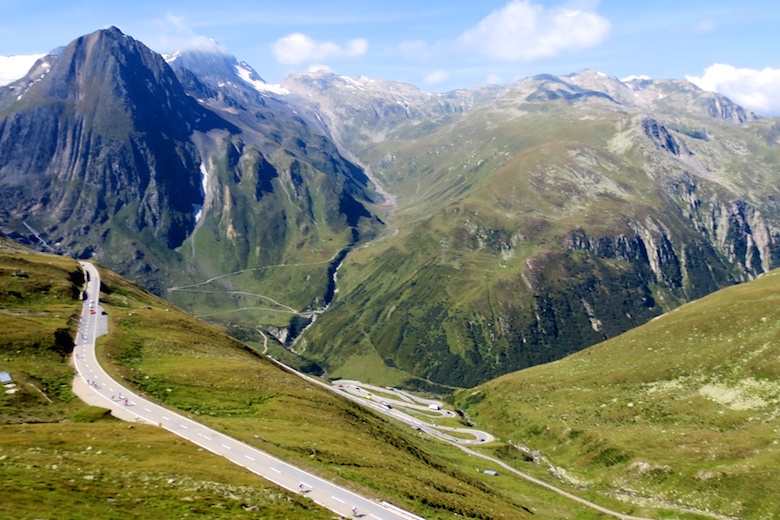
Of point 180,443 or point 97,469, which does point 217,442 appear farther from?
point 97,469

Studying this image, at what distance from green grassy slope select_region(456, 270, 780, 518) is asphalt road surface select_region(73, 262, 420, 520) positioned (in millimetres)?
85960

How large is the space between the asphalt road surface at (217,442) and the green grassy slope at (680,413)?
8596 cm

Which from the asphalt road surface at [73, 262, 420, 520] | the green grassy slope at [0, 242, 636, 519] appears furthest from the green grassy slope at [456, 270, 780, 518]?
the asphalt road surface at [73, 262, 420, 520]

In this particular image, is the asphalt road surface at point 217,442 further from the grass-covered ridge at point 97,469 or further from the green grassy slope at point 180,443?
the grass-covered ridge at point 97,469

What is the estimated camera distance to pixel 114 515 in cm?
3881

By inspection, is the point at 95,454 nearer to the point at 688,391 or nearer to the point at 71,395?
the point at 71,395

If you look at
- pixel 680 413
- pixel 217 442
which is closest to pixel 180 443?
pixel 217 442

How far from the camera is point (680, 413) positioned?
141 meters

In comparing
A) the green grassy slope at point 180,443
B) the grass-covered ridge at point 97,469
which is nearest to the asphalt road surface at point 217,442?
the green grassy slope at point 180,443

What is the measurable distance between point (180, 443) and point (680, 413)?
13662cm

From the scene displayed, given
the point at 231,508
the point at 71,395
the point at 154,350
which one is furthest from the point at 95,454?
the point at 154,350

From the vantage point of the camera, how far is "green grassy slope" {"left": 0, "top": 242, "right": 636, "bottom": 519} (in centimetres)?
4384

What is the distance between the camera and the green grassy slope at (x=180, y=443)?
43.8 m

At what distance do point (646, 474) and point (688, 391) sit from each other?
1686 inches
